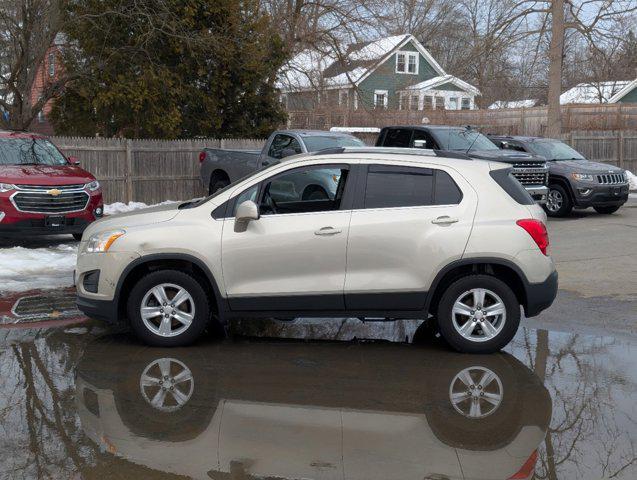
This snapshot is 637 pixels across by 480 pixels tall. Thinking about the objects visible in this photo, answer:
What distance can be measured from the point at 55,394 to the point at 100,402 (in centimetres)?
41

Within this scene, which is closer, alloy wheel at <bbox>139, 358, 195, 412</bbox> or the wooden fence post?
alloy wheel at <bbox>139, 358, 195, 412</bbox>

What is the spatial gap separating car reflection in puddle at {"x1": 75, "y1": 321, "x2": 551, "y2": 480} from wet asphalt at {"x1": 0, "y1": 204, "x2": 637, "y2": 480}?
17 mm

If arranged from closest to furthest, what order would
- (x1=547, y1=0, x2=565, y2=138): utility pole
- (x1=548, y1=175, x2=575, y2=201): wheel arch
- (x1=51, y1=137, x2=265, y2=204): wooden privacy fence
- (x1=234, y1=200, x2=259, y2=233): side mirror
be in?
(x1=234, y1=200, x2=259, y2=233): side mirror → (x1=548, y1=175, x2=575, y2=201): wheel arch → (x1=51, y1=137, x2=265, y2=204): wooden privacy fence → (x1=547, y1=0, x2=565, y2=138): utility pole

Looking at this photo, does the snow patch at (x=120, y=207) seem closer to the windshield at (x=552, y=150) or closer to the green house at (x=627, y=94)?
the windshield at (x=552, y=150)

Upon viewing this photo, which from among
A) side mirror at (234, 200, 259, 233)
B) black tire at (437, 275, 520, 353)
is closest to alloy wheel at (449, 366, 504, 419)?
black tire at (437, 275, 520, 353)

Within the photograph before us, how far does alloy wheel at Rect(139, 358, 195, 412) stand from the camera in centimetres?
587

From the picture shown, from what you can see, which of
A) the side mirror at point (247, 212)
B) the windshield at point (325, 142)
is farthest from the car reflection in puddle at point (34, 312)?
the windshield at point (325, 142)

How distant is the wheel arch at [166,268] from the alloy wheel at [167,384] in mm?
716

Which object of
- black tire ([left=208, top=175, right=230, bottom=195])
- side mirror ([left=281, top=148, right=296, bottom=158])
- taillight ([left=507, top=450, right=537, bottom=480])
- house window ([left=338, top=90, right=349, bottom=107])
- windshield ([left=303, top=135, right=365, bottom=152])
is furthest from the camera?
house window ([left=338, top=90, right=349, bottom=107])

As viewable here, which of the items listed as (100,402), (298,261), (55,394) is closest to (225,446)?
(100,402)

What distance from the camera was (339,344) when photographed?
298 inches

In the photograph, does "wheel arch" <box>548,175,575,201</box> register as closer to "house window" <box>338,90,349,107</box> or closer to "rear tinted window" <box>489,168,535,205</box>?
"rear tinted window" <box>489,168,535,205</box>

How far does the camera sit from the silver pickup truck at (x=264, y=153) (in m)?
15.9

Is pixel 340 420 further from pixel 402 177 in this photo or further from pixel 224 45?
pixel 224 45
